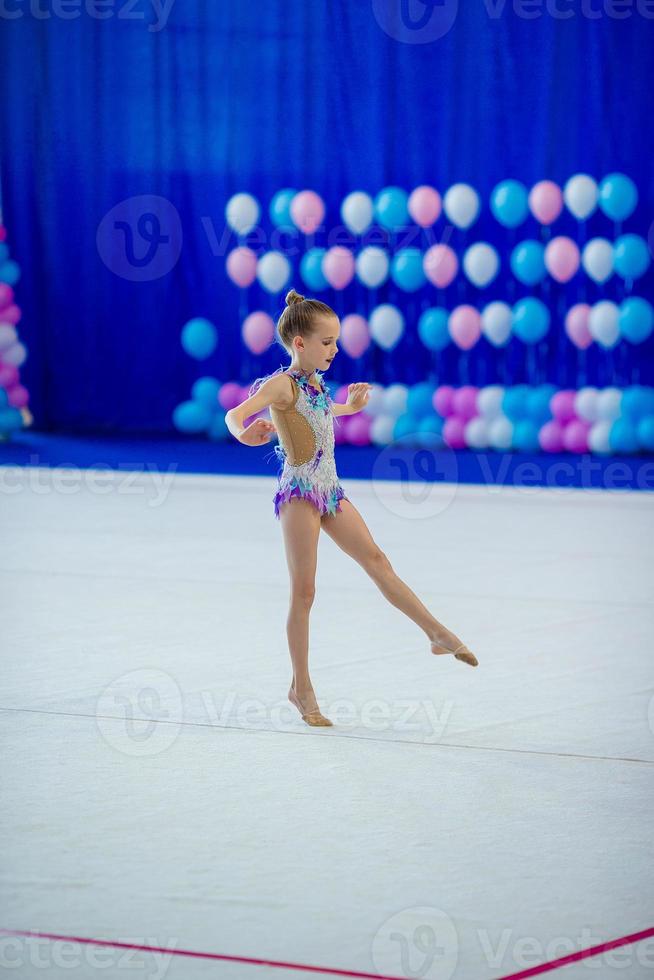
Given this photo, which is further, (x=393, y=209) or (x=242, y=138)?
(x=242, y=138)

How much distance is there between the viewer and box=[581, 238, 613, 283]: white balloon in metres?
8.47

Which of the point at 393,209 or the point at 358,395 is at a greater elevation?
the point at 393,209

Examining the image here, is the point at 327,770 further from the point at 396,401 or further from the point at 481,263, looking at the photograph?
the point at 396,401

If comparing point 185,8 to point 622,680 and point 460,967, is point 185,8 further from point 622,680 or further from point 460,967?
point 460,967

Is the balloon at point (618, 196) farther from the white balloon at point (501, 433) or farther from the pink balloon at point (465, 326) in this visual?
the white balloon at point (501, 433)

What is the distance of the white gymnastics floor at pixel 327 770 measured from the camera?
2064 mm

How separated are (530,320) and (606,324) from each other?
20.0 inches

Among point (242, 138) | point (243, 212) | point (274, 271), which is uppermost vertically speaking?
point (242, 138)

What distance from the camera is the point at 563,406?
8.84 m

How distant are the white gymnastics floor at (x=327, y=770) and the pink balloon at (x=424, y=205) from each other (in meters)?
3.96

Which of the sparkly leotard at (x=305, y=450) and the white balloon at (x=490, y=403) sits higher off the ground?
the sparkly leotard at (x=305, y=450)
